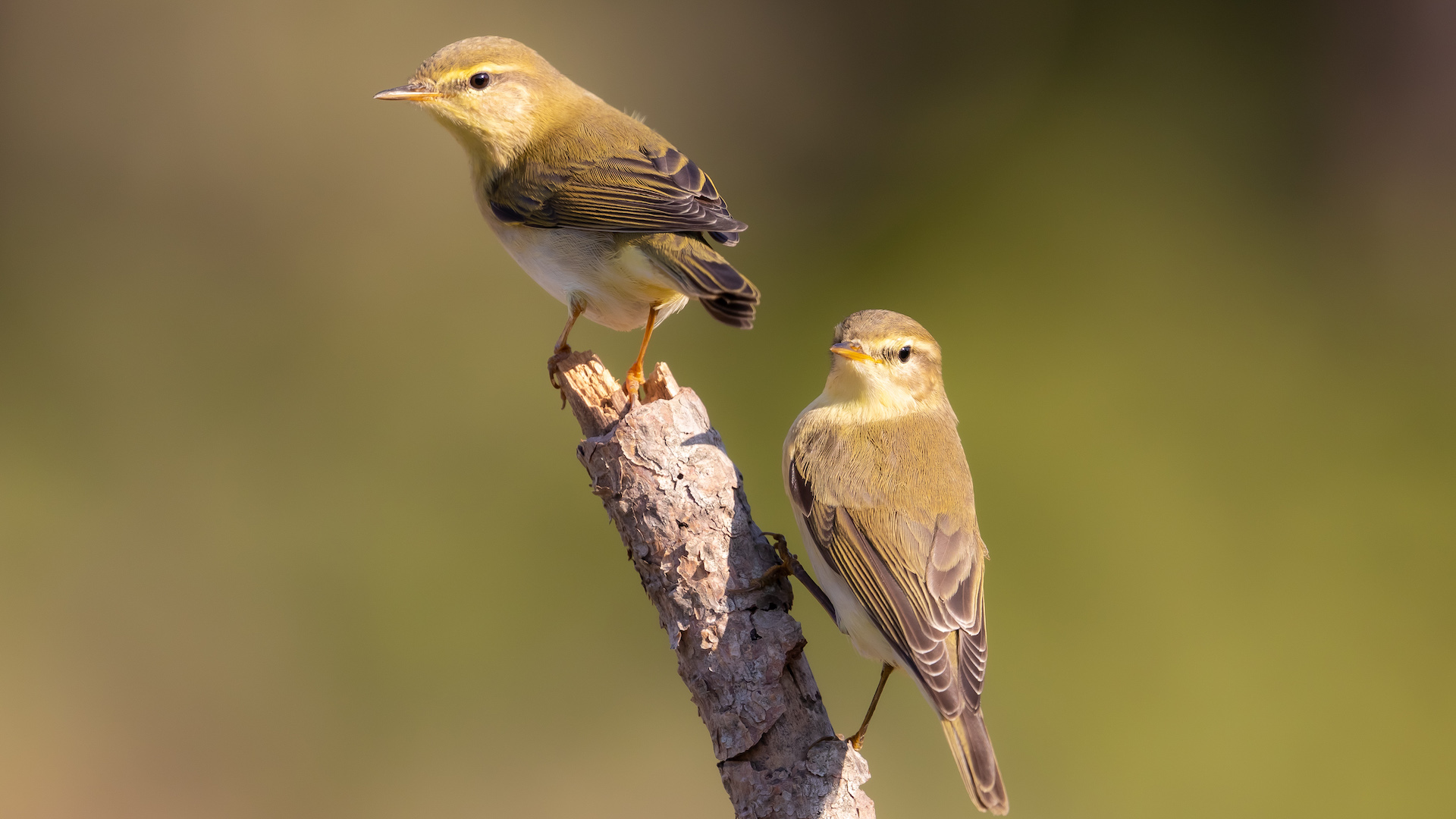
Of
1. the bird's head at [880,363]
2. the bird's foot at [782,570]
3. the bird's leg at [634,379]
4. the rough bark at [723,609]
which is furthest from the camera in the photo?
the bird's head at [880,363]

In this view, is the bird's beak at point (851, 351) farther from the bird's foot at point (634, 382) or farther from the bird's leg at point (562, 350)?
the bird's leg at point (562, 350)

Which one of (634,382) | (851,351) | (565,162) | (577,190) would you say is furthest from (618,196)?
(851,351)

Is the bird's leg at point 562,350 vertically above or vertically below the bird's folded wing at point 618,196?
below

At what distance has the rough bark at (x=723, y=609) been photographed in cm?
219

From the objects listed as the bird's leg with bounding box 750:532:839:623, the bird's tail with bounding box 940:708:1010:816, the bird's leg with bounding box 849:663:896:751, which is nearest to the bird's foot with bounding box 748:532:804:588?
the bird's leg with bounding box 750:532:839:623

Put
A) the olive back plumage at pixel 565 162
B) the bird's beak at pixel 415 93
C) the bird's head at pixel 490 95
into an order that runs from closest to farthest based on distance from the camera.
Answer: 1. the olive back plumage at pixel 565 162
2. the bird's beak at pixel 415 93
3. the bird's head at pixel 490 95

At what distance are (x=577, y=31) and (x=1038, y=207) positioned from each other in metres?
3.48

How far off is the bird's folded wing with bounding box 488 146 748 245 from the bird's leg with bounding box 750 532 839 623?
104cm

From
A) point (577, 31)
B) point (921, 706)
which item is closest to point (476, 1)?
point (577, 31)

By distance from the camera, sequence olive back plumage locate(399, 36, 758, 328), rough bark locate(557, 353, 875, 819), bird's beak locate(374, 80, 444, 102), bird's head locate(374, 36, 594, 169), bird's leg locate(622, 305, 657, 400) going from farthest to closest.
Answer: bird's head locate(374, 36, 594, 169), bird's beak locate(374, 80, 444, 102), olive back plumage locate(399, 36, 758, 328), bird's leg locate(622, 305, 657, 400), rough bark locate(557, 353, 875, 819)

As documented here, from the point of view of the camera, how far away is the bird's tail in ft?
7.28

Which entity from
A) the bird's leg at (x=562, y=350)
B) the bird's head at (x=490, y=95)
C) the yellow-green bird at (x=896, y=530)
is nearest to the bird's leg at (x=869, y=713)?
the yellow-green bird at (x=896, y=530)

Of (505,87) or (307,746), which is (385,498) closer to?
(307,746)

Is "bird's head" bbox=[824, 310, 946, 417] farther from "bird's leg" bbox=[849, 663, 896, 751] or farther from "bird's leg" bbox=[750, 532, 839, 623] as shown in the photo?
"bird's leg" bbox=[849, 663, 896, 751]
